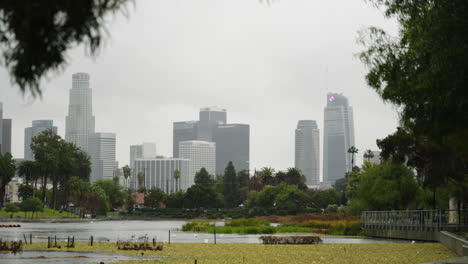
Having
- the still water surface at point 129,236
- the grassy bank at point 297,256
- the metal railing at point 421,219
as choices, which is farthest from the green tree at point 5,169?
the grassy bank at point 297,256

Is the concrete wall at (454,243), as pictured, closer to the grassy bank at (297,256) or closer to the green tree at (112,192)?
the grassy bank at (297,256)

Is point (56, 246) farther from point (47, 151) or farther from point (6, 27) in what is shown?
point (47, 151)

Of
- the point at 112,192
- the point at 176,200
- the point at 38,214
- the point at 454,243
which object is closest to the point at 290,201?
the point at 176,200

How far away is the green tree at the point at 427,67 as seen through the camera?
57.4 ft

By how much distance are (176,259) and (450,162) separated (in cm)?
2226

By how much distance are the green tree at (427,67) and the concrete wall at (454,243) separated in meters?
5.45

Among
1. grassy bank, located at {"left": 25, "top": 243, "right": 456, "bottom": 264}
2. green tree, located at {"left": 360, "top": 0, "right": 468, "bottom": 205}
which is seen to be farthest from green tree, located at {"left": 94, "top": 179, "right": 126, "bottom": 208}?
green tree, located at {"left": 360, "top": 0, "right": 468, "bottom": 205}

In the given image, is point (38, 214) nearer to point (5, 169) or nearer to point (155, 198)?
point (5, 169)

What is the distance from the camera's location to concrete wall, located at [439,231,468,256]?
2913 centimetres

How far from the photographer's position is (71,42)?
791 cm

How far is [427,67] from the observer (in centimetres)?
1978

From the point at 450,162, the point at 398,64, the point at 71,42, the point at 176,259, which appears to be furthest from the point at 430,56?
the point at 450,162

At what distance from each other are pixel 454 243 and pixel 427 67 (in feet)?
61.5

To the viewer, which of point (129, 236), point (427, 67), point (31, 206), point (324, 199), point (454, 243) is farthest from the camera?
point (324, 199)
